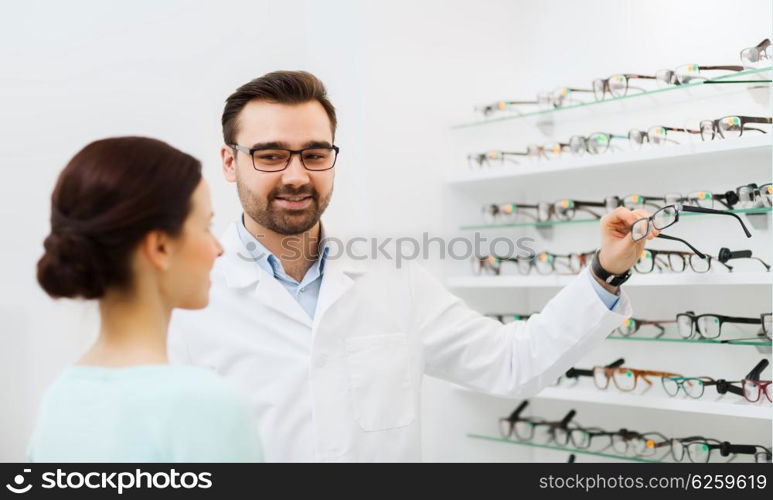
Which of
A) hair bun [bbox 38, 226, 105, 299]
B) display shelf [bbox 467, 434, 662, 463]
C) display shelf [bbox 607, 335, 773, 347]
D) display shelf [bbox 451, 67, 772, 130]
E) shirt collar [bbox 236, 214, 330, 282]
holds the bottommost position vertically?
display shelf [bbox 467, 434, 662, 463]

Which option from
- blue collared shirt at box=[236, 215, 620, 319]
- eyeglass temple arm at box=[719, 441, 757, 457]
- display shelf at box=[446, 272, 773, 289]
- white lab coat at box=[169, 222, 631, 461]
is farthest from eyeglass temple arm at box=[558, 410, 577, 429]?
blue collared shirt at box=[236, 215, 620, 319]

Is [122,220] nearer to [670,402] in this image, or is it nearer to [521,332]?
[521,332]

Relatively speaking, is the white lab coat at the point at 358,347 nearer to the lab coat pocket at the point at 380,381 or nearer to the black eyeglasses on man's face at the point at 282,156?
the lab coat pocket at the point at 380,381

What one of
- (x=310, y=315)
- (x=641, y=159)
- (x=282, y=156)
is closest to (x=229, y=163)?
(x=282, y=156)

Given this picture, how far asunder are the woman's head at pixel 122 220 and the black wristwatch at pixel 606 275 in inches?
42.6

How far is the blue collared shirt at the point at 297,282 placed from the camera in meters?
1.95

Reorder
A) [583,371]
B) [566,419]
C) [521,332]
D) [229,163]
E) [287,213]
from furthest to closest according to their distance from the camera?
[566,419] < [583,371] < [521,332] < [229,163] < [287,213]

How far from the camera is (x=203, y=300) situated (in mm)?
1192

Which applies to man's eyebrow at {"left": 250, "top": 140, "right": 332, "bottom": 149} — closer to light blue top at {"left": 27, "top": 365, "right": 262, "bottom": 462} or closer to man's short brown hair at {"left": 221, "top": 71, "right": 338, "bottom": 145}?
man's short brown hair at {"left": 221, "top": 71, "right": 338, "bottom": 145}

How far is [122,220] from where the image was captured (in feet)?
3.49

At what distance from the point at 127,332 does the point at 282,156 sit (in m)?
0.86

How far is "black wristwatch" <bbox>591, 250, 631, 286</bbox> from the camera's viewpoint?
195 cm
